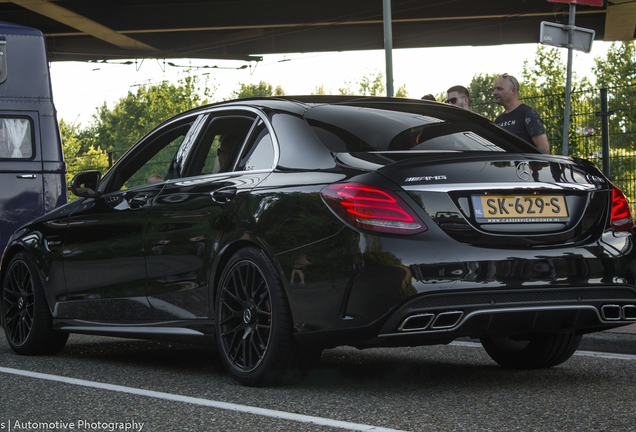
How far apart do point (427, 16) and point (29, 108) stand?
58.7 feet

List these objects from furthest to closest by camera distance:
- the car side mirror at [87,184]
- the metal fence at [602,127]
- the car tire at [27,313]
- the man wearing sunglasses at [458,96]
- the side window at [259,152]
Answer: the metal fence at [602,127] < the man wearing sunglasses at [458,96] < the car tire at [27,313] < the car side mirror at [87,184] < the side window at [259,152]

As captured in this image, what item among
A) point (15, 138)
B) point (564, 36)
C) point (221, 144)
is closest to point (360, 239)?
point (221, 144)

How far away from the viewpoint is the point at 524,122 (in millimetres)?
8383

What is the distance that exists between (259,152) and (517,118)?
4.08 metres

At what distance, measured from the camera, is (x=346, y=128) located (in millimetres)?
4770

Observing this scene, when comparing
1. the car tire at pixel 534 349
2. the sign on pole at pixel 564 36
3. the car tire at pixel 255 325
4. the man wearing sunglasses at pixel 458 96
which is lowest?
the car tire at pixel 534 349

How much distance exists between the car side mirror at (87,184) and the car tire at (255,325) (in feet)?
6.10

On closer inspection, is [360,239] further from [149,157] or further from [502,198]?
[149,157]

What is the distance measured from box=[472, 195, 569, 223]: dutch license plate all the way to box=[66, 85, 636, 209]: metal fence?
7.33 m

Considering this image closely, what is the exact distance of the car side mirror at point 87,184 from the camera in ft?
20.8

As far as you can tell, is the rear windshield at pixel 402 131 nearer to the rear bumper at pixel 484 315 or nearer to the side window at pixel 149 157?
the rear bumper at pixel 484 315

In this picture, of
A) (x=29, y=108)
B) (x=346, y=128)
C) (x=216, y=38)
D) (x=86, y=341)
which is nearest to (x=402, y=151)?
(x=346, y=128)

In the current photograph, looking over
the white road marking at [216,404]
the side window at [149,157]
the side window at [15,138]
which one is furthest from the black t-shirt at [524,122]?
the side window at [15,138]

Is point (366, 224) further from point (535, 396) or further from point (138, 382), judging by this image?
point (138, 382)
